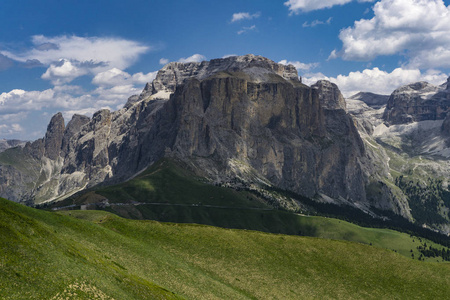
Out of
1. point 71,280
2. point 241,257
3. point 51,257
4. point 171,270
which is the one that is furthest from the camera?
point 241,257

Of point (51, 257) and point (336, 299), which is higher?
point (51, 257)

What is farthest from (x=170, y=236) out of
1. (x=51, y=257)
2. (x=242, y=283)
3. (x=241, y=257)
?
(x=51, y=257)

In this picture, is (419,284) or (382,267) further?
(382,267)

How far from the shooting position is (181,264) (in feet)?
341

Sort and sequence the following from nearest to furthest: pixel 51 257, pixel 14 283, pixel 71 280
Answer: pixel 14 283 < pixel 71 280 < pixel 51 257

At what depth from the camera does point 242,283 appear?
4040 inches

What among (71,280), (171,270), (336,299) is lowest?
(336,299)

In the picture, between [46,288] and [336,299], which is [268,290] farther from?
[46,288]

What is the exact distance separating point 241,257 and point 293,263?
50.4 feet

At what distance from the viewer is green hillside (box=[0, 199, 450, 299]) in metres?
64.1

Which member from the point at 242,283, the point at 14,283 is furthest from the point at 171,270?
the point at 14,283

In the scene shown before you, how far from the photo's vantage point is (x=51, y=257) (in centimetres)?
6831

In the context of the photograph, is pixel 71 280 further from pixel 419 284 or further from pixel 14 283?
pixel 419 284

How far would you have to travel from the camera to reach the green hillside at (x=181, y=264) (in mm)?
64062
